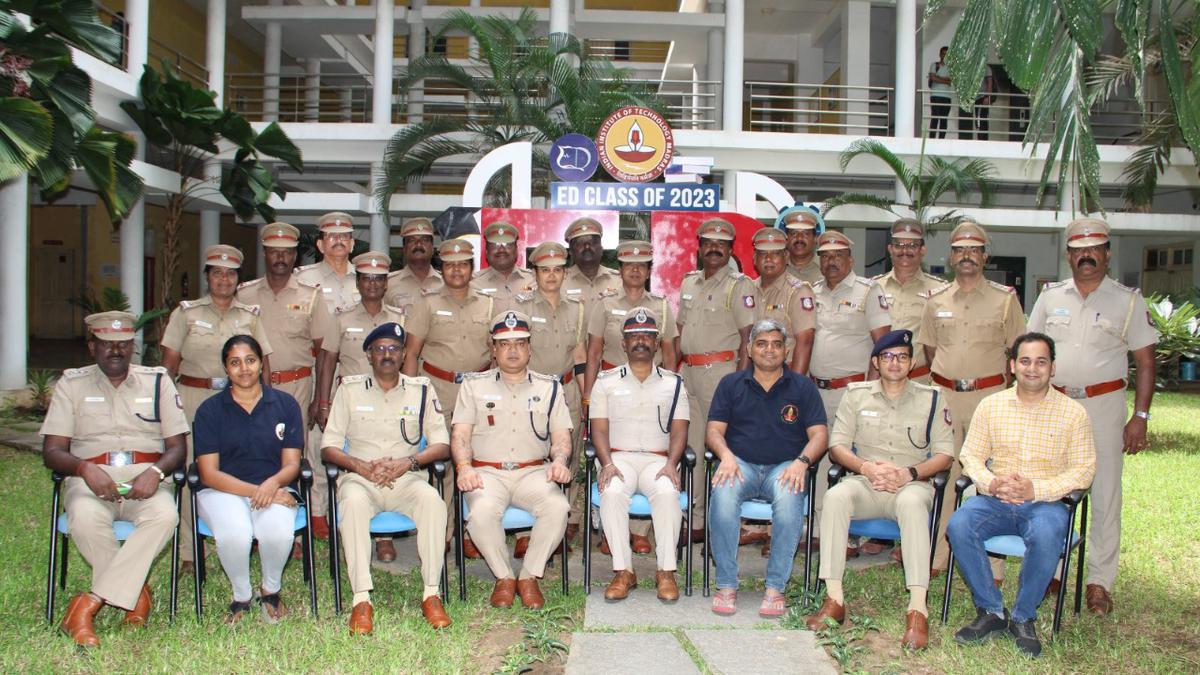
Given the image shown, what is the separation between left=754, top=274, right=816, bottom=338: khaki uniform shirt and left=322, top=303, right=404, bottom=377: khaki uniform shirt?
6.99 ft

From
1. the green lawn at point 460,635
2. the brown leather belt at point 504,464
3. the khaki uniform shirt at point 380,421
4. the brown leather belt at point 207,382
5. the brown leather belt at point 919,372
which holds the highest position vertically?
the brown leather belt at point 919,372

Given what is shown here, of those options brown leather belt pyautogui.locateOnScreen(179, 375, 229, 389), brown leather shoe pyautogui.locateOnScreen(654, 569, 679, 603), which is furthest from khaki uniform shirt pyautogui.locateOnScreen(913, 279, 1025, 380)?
brown leather belt pyautogui.locateOnScreen(179, 375, 229, 389)

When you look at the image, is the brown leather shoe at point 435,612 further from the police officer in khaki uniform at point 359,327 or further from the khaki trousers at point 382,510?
the police officer in khaki uniform at point 359,327

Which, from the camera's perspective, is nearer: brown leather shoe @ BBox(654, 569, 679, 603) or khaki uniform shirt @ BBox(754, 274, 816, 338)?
brown leather shoe @ BBox(654, 569, 679, 603)

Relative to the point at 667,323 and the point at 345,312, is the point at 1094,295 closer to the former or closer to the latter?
the point at 667,323

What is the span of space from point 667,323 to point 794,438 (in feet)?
3.88

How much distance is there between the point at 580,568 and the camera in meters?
5.32

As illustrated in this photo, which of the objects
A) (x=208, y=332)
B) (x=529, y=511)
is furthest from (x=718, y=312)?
(x=208, y=332)

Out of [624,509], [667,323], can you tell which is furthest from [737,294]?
[624,509]

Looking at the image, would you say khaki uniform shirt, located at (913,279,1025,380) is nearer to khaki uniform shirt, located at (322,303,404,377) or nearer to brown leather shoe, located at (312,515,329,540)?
khaki uniform shirt, located at (322,303,404,377)

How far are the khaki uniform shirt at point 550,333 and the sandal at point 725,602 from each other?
1.72 meters

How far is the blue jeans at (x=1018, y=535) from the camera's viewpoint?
162 inches

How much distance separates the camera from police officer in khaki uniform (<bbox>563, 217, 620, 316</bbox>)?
593 cm

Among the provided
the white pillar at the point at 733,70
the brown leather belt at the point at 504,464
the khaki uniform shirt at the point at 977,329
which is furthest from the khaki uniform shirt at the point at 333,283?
the white pillar at the point at 733,70
